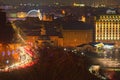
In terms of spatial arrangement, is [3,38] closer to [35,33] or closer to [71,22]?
[35,33]

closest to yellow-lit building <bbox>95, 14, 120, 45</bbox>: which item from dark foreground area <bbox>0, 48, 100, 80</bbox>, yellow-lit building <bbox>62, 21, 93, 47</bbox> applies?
yellow-lit building <bbox>62, 21, 93, 47</bbox>

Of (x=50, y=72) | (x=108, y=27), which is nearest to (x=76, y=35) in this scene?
(x=108, y=27)

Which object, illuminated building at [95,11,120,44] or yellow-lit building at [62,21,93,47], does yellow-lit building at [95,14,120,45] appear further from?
yellow-lit building at [62,21,93,47]

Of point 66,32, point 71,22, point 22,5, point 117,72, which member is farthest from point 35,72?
point 22,5

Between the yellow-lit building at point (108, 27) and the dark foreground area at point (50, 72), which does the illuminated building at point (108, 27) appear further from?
the dark foreground area at point (50, 72)

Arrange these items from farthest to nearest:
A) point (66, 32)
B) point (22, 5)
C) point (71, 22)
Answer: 1. point (22, 5)
2. point (71, 22)
3. point (66, 32)

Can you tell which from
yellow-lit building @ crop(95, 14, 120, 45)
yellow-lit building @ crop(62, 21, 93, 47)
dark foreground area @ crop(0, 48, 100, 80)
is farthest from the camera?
yellow-lit building @ crop(95, 14, 120, 45)

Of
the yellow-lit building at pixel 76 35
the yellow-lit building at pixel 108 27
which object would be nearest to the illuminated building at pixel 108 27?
the yellow-lit building at pixel 108 27

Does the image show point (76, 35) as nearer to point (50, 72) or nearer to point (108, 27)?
point (108, 27)
